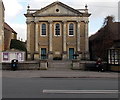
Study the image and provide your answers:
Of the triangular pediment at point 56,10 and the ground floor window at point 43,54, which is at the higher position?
the triangular pediment at point 56,10

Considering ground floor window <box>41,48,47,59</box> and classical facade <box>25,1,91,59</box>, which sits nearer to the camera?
ground floor window <box>41,48,47,59</box>

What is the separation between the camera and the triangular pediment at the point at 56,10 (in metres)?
63.6

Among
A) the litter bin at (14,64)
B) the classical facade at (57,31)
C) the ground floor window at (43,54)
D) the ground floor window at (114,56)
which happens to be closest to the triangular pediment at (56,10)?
the classical facade at (57,31)

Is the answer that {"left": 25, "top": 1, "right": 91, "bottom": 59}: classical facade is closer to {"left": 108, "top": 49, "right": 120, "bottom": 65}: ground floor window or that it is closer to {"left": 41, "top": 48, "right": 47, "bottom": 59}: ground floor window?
{"left": 41, "top": 48, "right": 47, "bottom": 59}: ground floor window

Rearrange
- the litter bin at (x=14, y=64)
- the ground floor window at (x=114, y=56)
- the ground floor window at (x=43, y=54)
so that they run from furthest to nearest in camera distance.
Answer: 1. the ground floor window at (x=43, y=54)
2. the litter bin at (x=14, y=64)
3. the ground floor window at (x=114, y=56)

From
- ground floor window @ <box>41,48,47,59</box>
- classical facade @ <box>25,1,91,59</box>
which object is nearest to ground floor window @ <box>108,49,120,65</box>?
classical facade @ <box>25,1,91,59</box>

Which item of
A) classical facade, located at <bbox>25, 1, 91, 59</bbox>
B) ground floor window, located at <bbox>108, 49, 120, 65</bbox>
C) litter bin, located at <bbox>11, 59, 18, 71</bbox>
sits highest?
classical facade, located at <bbox>25, 1, 91, 59</bbox>

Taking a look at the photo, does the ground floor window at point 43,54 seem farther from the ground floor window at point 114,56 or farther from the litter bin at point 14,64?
the ground floor window at point 114,56

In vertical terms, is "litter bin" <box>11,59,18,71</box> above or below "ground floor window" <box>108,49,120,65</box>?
below

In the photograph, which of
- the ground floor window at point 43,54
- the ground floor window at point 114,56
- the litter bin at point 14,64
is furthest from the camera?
the ground floor window at point 43,54

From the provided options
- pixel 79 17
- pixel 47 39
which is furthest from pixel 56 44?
pixel 79 17

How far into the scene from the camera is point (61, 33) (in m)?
64.1

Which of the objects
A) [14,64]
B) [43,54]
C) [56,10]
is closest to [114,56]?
[14,64]

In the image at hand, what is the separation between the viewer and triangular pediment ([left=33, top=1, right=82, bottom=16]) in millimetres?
63594
